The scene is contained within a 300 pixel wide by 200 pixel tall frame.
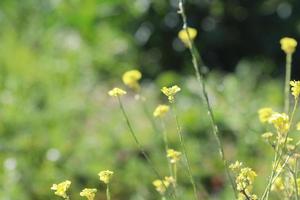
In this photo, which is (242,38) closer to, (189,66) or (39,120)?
(189,66)

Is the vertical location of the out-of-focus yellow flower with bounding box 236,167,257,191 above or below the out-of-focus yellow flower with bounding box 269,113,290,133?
below

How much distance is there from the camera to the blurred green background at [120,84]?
302cm

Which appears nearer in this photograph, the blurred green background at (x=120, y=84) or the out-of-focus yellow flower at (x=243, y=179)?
the out-of-focus yellow flower at (x=243, y=179)

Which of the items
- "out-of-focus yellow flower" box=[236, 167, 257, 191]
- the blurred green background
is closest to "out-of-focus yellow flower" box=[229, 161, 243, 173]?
"out-of-focus yellow flower" box=[236, 167, 257, 191]

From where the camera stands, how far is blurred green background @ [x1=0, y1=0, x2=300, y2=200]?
9.92 feet

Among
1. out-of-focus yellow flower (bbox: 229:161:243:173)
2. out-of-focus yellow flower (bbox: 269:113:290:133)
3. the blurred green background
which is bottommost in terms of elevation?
out-of-focus yellow flower (bbox: 229:161:243:173)

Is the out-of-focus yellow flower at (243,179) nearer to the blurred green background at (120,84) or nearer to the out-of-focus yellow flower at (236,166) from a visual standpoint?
the out-of-focus yellow flower at (236,166)

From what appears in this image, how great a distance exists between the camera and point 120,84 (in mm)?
4219

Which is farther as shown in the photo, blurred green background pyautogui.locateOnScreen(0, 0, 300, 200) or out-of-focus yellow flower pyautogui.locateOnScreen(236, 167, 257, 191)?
blurred green background pyautogui.locateOnScreen(0, 0, 300, 200)

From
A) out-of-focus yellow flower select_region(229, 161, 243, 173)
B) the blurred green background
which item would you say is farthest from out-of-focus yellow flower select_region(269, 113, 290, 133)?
the blurred green background

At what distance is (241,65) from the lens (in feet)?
13.2

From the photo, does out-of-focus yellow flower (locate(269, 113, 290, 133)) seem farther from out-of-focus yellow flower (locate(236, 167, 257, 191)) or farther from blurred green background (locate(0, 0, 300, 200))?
blurred green background (locate(0, 0, 300, 200))

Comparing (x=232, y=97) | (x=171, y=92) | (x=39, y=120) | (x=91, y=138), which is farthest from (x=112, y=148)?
(x=171, y=92)

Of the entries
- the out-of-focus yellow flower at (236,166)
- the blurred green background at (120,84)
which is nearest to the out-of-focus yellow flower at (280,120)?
the out-of-focus yellow flower at (236,166)
